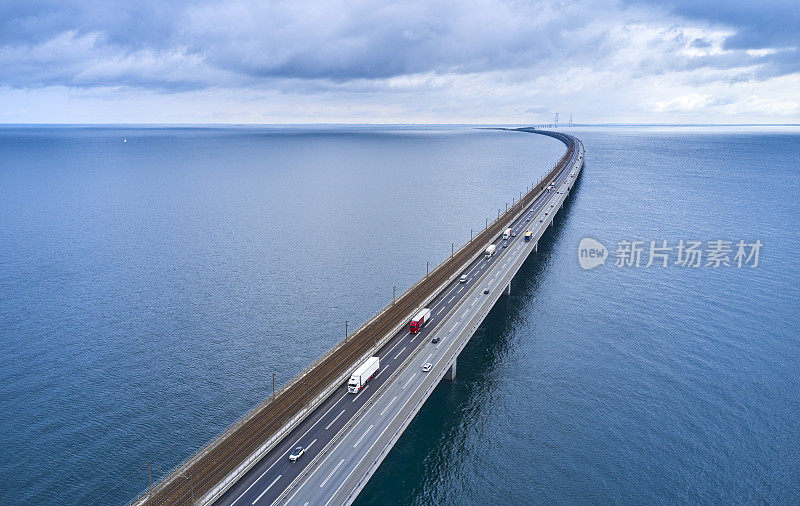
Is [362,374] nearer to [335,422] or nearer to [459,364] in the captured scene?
[335,422]

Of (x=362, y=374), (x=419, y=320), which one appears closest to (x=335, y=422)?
(x=362, y=374)

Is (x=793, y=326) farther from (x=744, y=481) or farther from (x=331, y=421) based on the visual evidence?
(x=331, y=421)

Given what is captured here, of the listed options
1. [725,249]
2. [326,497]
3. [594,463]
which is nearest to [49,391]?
[326,497]

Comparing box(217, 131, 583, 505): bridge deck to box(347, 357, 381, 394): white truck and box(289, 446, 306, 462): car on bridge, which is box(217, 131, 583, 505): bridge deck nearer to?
box(289, 446, 306, 462): car on bridge

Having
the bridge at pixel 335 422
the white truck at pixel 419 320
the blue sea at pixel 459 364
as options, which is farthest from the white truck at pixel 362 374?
the white truck at pixel 419 320

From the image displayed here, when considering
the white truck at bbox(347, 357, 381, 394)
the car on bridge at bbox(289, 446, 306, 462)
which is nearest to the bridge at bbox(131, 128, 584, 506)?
the car on bridge at bbox(289, 446, 306, 462)

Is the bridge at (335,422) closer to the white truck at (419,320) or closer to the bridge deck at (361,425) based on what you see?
the bridge deck at (361,425)
